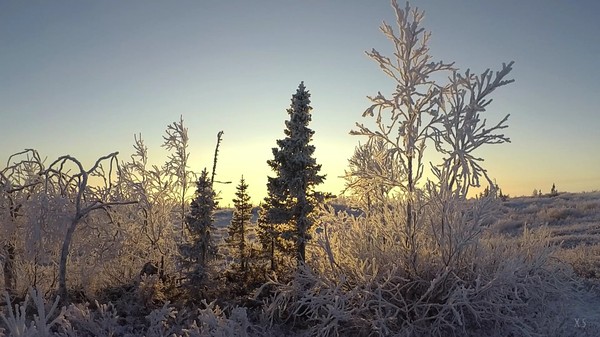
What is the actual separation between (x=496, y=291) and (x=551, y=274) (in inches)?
67.5

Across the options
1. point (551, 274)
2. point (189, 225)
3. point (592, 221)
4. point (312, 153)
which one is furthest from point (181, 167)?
point (592, 221)

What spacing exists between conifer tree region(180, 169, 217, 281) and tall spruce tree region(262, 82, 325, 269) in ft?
5.83

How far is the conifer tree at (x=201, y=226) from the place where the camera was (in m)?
13.1

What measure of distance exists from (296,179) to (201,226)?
312 centimetres

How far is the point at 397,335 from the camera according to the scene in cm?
756

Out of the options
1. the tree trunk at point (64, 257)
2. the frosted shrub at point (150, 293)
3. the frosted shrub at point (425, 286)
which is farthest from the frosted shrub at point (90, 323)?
the frosted shrub at point (425, 286)

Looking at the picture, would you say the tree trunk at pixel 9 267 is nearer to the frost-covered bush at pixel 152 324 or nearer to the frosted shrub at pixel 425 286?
the frost-covered bush at pixel 152 324

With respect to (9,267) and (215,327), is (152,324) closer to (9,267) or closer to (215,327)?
(215,327)

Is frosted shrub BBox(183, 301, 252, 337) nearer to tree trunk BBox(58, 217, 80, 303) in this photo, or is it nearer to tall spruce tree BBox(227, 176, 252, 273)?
tree trunk BBox(58, 217, 80, 303)

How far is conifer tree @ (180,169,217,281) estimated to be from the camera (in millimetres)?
13109

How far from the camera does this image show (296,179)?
12.8m

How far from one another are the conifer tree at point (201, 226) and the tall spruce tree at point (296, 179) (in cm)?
178

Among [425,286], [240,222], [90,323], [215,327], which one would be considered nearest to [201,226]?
[240,222]

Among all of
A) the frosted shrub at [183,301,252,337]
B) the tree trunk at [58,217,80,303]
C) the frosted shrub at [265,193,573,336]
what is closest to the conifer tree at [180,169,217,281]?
the tree trunk at [58,217,80,303]
